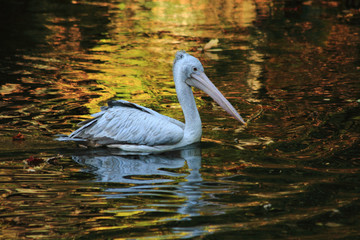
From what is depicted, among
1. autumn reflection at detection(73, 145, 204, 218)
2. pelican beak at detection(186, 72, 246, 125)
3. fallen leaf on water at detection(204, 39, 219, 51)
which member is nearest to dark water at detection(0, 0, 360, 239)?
autumn reflection at detection(73, 145, 204, 218)

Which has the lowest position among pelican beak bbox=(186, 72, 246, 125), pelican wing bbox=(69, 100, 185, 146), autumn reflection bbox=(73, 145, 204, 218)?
autumn reflection bbox=(73, 145, 204, 218)

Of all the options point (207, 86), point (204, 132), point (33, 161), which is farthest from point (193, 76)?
point (33, 161)

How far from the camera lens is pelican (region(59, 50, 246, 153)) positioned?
21.7 ft

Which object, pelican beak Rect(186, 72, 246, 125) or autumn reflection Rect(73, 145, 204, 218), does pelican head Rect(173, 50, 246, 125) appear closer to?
pelican beak Rect(186, 72, 246, 125)

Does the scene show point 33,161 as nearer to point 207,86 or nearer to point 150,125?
point 150,125

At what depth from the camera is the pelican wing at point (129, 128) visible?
21.6ft

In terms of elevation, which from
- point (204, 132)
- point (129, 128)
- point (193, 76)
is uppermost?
point (193, 76)

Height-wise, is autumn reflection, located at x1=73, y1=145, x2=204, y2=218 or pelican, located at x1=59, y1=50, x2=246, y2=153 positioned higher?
pelican, located at x1=59, y1=50, x2=246, y2=153

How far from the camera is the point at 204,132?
23.8ft

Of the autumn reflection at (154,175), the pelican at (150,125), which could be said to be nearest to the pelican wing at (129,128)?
the pelican at (150,125)

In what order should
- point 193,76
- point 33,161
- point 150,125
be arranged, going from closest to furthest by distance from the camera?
1. point 33,161
2. point 150,125
3. point 193,76

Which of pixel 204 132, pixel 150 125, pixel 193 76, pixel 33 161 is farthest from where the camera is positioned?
pixel 204 132

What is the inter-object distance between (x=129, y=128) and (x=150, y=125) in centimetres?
26

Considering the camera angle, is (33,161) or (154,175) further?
(33,161)
